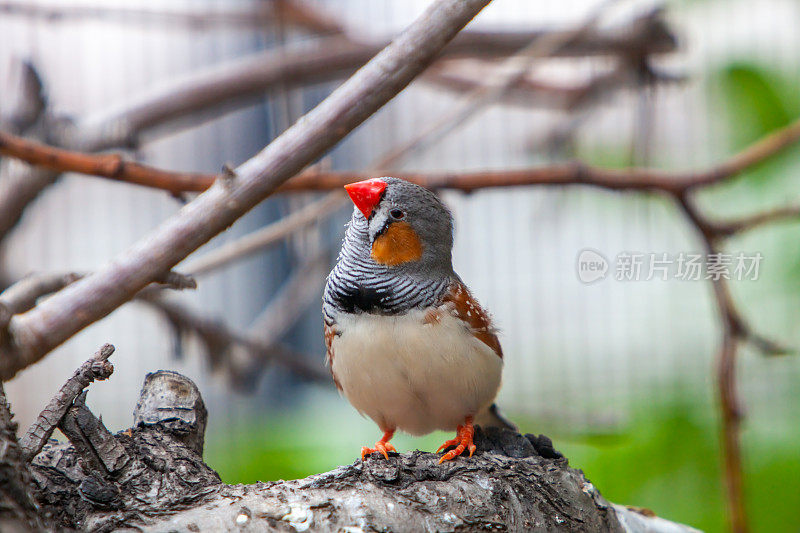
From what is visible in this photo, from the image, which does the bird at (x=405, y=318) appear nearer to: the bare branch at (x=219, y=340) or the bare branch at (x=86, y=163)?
the bare branch at (x=86, y=163)

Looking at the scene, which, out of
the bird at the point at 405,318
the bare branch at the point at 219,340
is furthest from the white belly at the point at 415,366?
the bare branch at the point at 219,340

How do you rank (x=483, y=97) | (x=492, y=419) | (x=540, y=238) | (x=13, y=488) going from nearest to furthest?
(x=13, y=488)
(x=492, y=419)
(x=483, y=97)
(x=540, y=238)

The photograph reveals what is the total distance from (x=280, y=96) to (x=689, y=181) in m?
1.21

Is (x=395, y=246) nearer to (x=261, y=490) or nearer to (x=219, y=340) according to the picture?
(x=261, y=490)

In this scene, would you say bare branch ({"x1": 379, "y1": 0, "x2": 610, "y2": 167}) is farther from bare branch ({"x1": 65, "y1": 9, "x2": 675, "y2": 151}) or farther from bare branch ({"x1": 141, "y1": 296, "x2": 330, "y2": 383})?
bare branch ({"x1": 141, "y1": 296, "x2": 330, "y2": 383})

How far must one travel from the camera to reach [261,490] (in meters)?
0.77

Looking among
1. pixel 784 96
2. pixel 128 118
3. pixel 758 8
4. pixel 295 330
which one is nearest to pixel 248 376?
pixel 128 118

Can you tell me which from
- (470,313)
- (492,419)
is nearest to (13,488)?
(470,313)

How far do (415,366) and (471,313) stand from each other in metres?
0.14

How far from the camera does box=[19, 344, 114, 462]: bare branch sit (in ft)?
2.31

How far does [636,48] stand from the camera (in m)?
2.33

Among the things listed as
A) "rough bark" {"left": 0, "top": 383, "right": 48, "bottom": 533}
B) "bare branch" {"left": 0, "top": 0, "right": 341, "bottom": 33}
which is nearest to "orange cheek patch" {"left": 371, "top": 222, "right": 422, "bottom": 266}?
"rough bark" {"left": 0, "top": 383, "right": 48, "bottom": 533}

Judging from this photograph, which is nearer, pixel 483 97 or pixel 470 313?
pixel 470 313

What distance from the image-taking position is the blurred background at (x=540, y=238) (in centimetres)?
223
